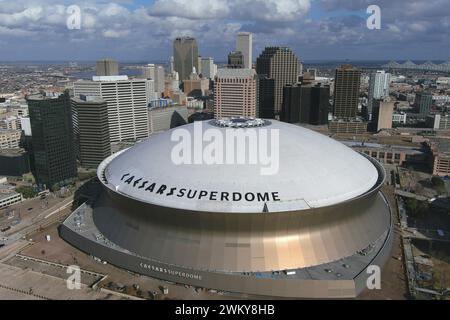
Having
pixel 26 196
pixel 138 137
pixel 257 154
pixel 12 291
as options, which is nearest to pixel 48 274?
pixel 12 291

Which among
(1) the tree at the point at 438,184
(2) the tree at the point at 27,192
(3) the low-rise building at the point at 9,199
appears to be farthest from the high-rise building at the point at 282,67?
(3) the low-rise building at the point at 9,199

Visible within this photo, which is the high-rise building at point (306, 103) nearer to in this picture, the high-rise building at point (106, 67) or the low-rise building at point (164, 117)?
the low-rise building at point (164, 117)

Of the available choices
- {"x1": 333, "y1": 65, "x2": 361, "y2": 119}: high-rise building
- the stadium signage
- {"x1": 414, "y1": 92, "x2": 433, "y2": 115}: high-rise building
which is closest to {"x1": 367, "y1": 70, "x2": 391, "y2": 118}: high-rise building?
{"x1": 414, "y1": 92, "x2": 433, "y2": 115}: high-rise building

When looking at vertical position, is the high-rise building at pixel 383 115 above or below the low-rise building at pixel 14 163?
above

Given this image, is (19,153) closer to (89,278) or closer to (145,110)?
(145,110)

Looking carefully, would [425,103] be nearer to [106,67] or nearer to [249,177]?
[106,67]
